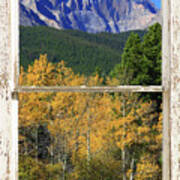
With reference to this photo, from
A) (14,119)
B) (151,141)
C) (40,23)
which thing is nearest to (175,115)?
(14,119)

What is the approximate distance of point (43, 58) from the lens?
1042 millimetres

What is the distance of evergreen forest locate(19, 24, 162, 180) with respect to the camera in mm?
1058

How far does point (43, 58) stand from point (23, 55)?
11 centimetres

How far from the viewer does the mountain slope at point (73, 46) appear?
3.45ft

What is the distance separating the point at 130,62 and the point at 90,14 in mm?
273

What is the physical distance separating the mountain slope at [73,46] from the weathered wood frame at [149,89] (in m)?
0.28

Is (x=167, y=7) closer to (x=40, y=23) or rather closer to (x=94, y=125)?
(x=40, y=23)

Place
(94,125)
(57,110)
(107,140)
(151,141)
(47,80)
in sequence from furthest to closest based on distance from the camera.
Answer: (151,141) < (107,140) < (94,125) < (57,110) < (47,80)

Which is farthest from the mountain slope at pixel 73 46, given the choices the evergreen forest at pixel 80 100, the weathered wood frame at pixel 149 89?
the weathered wood frame at pixel 149 89

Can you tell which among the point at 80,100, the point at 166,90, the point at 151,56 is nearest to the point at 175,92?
the point at 166,90

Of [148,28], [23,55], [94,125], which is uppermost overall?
[148,28]

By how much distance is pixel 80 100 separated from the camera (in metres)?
1.45

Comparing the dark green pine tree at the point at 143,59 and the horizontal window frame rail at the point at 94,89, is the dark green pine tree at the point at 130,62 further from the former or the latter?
the horizontal window frame rail at the point at 94,89

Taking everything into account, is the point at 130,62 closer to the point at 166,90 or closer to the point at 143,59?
the point at 143,59
